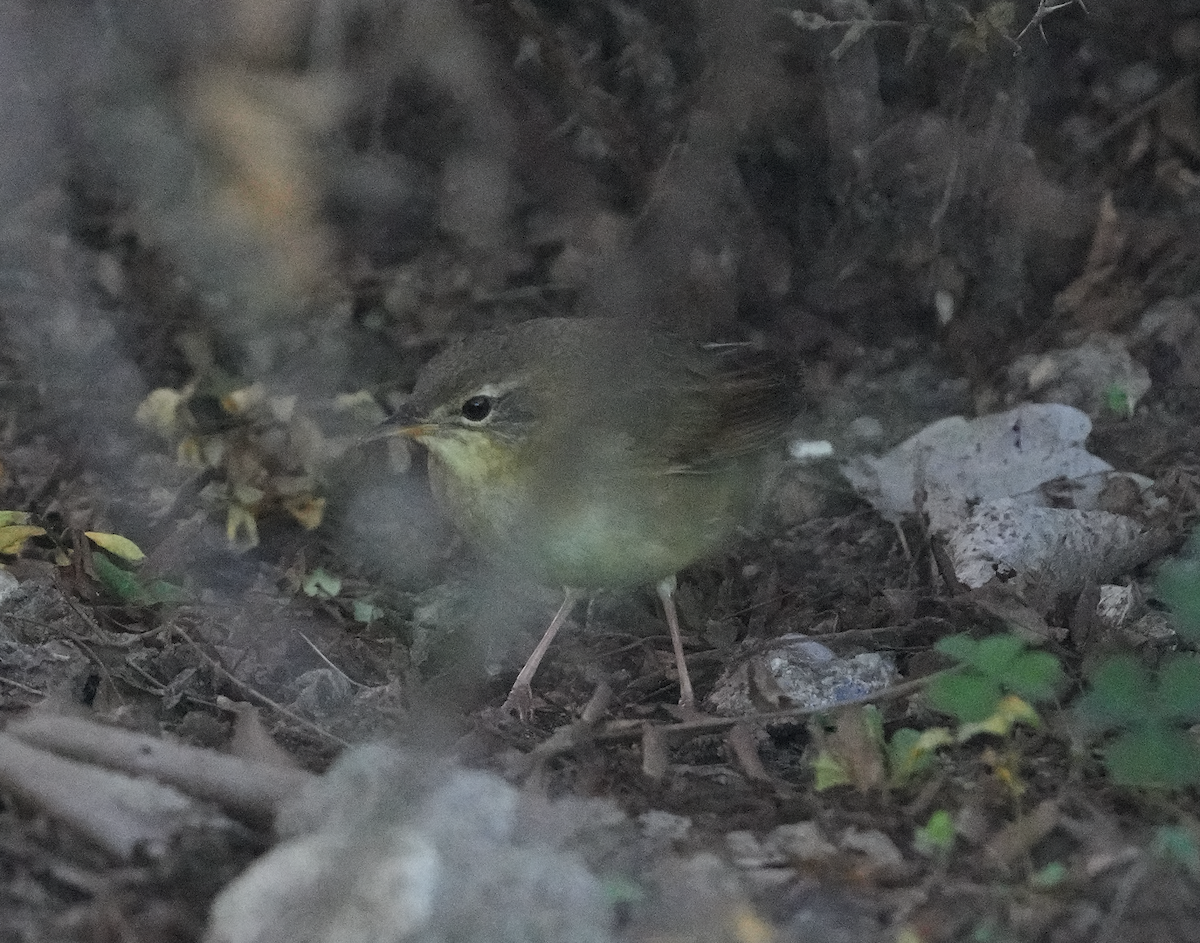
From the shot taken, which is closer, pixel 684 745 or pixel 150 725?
pixel 150 725

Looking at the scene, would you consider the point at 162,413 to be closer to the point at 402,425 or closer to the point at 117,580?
the point at 117,580

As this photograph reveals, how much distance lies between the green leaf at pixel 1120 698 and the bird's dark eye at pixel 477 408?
2409 millimetres

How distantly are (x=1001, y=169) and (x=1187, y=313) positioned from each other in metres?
1.05

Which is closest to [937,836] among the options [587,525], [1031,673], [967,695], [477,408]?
[967,695]

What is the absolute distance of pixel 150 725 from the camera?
4.04 m

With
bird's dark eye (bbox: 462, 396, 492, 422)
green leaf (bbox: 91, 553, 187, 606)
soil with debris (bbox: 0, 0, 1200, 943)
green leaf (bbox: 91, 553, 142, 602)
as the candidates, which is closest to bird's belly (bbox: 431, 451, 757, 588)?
bird's dark eye (bbox: 462, 396, 492, 422)

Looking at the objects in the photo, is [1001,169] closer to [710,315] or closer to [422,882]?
[710,315]

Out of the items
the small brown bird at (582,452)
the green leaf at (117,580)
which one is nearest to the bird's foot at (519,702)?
Answer: the small brown bird at (582,452)

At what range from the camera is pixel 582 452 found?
5.16m

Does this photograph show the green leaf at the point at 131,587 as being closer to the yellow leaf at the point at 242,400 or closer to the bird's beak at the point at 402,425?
the bird's beak at the point at 402,425

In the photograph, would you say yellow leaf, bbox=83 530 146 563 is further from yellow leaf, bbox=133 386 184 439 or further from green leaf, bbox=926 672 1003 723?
green leaf, bbox=926 672 1003 723

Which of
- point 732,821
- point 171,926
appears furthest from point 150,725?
point 732,821

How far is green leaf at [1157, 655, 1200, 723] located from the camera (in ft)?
11.2

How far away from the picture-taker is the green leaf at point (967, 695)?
11.6ft
